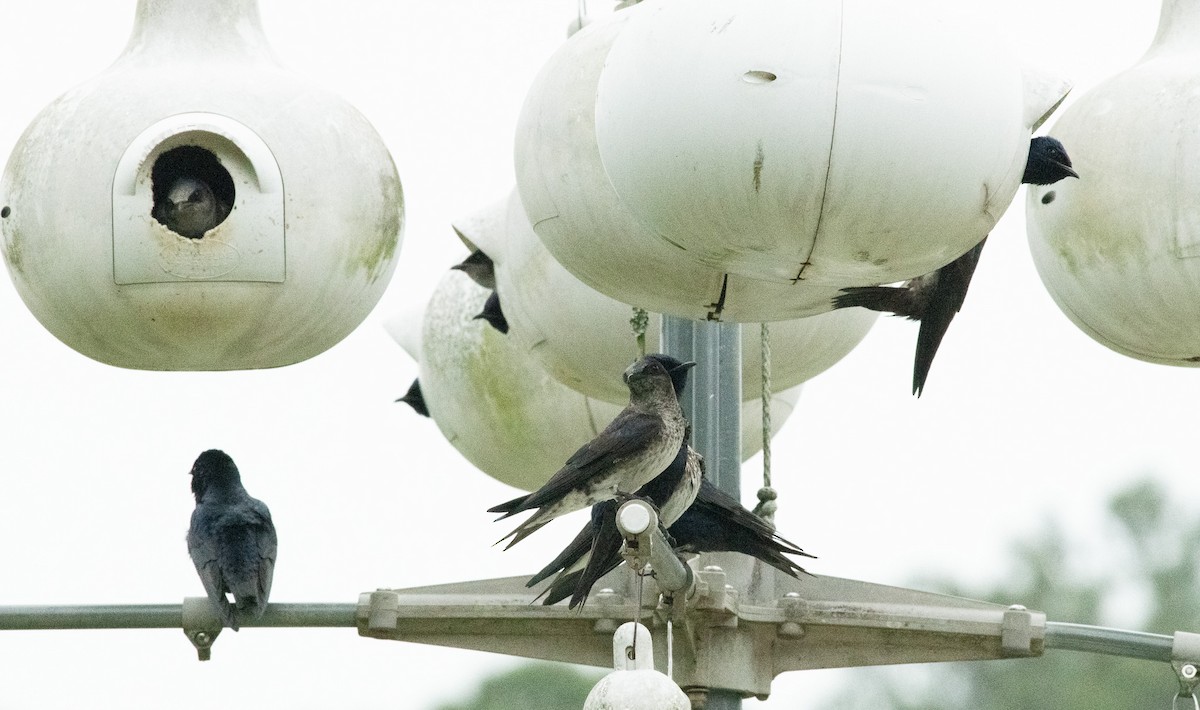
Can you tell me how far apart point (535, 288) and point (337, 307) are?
38 cm

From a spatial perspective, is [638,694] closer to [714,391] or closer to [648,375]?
[648,375]

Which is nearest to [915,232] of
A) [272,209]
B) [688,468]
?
[688,468]

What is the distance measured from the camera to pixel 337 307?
5.32m

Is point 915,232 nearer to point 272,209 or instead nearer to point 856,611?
point 856,611

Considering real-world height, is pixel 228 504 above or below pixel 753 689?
above

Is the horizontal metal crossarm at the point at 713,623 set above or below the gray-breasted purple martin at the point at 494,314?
below

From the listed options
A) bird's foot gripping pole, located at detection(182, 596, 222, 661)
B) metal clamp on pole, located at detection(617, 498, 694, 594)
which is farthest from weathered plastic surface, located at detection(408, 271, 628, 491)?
metal clamp on pole, located at detection(617, 498, 694, 594)

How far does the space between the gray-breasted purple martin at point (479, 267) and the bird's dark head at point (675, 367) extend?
1090 millimetres

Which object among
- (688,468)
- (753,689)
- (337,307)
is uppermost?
(337,307)

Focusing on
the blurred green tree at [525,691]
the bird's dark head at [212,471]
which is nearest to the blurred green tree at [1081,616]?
the blurred green tree at [525,691]

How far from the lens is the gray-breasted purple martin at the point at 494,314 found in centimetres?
619

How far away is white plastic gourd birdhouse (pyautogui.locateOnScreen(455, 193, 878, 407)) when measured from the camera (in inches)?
209

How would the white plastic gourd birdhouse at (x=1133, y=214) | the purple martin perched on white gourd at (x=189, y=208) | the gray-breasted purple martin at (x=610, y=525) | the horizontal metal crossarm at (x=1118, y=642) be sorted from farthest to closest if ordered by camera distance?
1. the purple martin perched on white gourd at (x=189, y=208)
2. the white plastic gourd birdhouse at (x=1133, y=214)
3. the gray-breasted purple martin at (x=610, y=525)
4. the horizontal metal crossarm at (x=1118, y=642)

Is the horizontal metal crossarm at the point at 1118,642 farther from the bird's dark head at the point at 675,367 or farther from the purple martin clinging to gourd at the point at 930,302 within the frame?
the purple martin clinging to gourd at the point at 930,302
